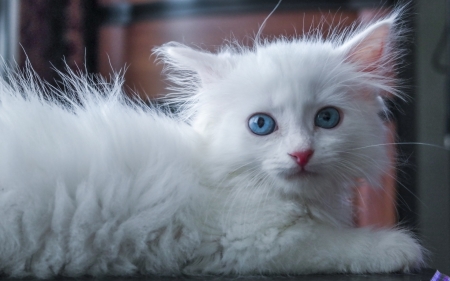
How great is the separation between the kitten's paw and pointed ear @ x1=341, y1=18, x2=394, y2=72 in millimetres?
354

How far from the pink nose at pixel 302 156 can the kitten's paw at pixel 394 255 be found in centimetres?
20

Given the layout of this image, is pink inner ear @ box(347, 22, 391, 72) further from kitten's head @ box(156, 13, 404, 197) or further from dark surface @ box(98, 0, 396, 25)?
dark surface @ box(98, 0, 396, 25)

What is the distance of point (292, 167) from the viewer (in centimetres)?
85

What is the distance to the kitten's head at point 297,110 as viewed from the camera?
88 centimetres

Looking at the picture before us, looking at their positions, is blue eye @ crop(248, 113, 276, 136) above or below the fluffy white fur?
above

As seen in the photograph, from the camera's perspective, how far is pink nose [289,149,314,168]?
844 mm

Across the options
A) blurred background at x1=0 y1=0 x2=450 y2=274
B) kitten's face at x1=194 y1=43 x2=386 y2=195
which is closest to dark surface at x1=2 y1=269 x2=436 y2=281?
kitten's face at x1=194 y1=43 x2=386 y2=195

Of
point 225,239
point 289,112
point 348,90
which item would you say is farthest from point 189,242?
point 348,90

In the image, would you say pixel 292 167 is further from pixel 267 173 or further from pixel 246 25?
pixel 246 25

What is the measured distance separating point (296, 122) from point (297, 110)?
0.02 metres

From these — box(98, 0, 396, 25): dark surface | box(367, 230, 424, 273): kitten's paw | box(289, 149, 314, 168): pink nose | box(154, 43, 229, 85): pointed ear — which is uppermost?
box(98, 0, 396, 25): dark surface

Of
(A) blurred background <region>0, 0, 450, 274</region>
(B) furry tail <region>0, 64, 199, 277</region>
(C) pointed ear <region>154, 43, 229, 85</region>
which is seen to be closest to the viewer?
(B) furry tail <region>0, 64, 199, 277</region>

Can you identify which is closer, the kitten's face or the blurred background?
the kitten's face

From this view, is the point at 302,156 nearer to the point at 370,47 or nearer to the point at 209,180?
the point at 209,180
